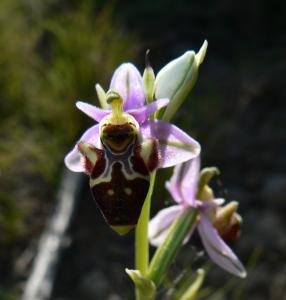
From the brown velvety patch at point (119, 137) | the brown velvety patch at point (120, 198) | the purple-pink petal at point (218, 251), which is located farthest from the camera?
the purple-pink petal at point (218, 251)

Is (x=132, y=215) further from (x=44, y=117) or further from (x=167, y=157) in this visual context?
(x=44, y=117)

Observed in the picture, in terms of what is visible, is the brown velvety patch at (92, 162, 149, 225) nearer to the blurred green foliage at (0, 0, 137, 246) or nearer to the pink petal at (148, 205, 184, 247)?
the pink petal at (148, 205, 184, 247)


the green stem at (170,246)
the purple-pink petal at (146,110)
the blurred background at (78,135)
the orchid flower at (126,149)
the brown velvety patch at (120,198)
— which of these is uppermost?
the purple-pink petal at (146,110)

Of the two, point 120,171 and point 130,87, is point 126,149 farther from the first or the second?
point 130,87

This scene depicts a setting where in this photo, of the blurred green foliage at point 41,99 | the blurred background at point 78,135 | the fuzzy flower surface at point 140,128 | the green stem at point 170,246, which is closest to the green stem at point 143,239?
the green stem at point 170,246

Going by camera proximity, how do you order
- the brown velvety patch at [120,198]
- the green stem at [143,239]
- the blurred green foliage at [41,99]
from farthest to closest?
the blurred green foliage at [41,99] → the green stem at [143,239] → the brown velvety patch at [120,198]

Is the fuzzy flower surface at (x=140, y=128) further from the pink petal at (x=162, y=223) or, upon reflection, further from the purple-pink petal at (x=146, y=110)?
the pink petal at (x=162, y=223)

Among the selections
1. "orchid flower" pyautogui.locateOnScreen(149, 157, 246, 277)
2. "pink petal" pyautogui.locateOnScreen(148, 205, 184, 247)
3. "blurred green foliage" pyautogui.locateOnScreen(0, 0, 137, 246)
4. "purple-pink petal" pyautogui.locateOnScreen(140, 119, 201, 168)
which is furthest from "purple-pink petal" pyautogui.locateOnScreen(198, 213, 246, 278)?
"blurred green foliage" pyautogui.locateOnScreen(0, 0, 137, 246)

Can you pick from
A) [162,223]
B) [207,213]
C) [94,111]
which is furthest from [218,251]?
[94,111]
